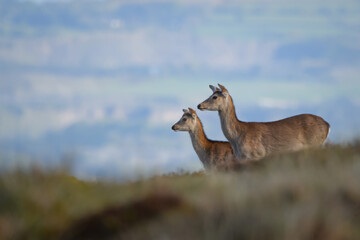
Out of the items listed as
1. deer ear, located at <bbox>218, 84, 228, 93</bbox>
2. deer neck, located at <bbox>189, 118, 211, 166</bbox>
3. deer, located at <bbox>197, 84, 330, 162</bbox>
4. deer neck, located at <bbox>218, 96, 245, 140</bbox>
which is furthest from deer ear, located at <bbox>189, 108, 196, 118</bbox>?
deer ear, located at <bbox>218, 84, 228, 93</bbox>

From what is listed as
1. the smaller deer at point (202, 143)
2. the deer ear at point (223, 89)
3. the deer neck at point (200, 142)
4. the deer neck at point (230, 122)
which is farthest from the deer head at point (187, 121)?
the deer ear at point (223, 89)

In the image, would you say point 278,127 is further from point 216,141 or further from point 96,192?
point 96,192

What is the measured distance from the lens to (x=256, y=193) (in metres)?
8.45

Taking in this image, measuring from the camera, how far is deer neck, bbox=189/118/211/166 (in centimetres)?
1812

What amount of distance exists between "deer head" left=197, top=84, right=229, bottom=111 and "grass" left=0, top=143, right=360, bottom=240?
679 cm

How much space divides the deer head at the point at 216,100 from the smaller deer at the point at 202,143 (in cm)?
106

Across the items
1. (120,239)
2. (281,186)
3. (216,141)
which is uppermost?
(216,141)

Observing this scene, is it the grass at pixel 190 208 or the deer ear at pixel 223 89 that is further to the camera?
the deer ear at pixel 223 89

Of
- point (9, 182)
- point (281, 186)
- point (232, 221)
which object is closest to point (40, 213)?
point (9, 182)

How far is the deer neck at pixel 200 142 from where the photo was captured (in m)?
18.1

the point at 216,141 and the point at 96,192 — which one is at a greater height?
the point at 216,141

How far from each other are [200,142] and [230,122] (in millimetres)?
1557

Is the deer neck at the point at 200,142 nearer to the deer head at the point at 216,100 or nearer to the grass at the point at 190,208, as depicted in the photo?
the deer head at the point at 216,100

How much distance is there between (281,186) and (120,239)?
102 inches
